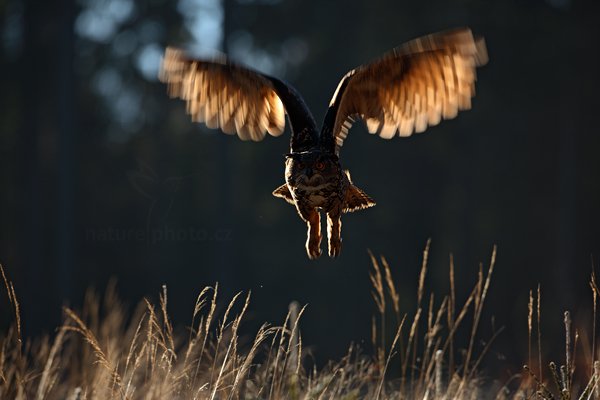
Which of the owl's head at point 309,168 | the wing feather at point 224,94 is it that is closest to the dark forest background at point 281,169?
the wing feather at point 224,94

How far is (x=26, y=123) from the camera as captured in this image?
20969mm

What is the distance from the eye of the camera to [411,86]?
12.5ft

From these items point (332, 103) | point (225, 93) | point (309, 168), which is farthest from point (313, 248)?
point (225, 93)

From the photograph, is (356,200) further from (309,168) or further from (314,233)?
(309,168)

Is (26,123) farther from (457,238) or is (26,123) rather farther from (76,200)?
(457,238)

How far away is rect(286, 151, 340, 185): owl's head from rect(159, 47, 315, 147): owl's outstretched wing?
0.64 m

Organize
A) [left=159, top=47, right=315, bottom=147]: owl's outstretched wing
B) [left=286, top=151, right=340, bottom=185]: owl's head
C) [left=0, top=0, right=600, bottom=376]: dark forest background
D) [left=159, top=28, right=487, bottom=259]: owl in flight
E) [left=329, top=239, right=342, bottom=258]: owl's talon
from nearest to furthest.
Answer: [left=286, top=151, right=340, bottom=185]: owl's head
[left=159, top=28, right=487, bottom=259]: owl in flight
[left=329, top=239, right=342, bottom=258]: owl's talon
[left=159, top=47, right=315, bottom=147]: owl's outstretched wing
[left=0, top=0, right=600, bottom=376]: dark forest background

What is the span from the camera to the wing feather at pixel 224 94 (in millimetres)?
3975

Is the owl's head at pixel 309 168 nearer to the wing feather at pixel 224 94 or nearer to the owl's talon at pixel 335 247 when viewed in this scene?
the owl's talon at pixel 335 247

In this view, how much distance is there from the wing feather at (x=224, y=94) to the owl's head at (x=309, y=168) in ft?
2.51

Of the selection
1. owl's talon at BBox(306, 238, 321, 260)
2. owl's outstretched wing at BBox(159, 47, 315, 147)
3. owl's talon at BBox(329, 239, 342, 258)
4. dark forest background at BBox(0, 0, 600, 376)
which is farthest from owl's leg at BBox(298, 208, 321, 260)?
dark forest background at BBox(0, 0, 600, 376)

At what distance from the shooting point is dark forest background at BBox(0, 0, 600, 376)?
20703mm

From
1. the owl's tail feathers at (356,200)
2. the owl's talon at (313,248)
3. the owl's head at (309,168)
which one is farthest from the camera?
the owl's tail feathers at (356,200)

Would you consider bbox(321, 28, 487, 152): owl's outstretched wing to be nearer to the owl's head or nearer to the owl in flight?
the owl in flight
